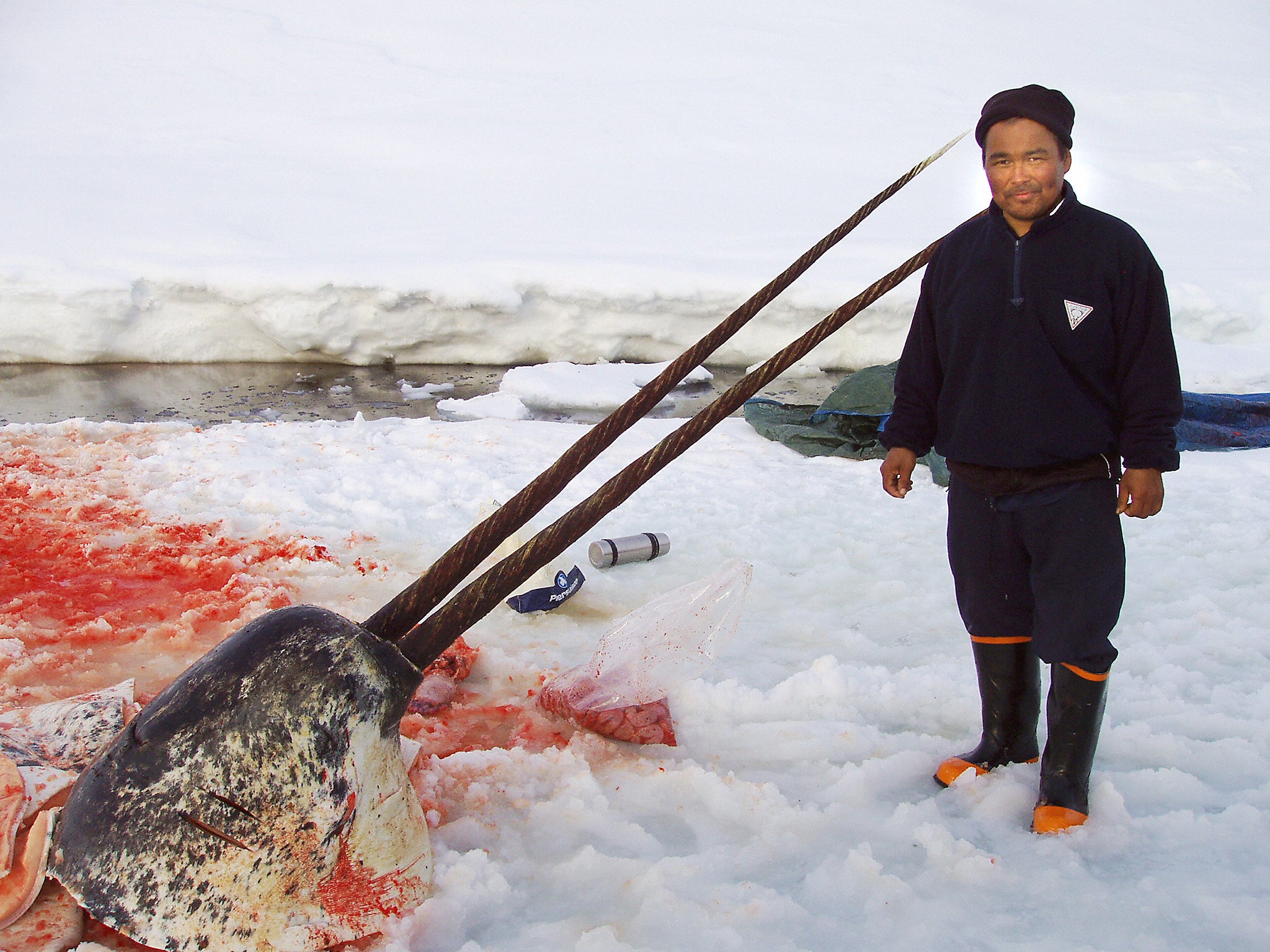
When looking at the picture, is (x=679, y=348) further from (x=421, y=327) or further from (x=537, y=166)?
(x=537, y=166)

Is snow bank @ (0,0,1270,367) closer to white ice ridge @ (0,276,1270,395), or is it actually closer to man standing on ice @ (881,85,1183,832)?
white ice ridge @ (0,276,1270,395)

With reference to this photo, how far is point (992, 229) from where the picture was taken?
175cm

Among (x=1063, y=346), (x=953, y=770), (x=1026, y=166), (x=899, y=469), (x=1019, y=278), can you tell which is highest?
Result: (x=1026, y=166)

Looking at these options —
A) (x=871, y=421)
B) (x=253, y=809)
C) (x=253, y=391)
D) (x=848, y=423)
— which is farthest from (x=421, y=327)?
(x=253, y=809)

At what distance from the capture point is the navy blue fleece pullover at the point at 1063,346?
1622 millimetres

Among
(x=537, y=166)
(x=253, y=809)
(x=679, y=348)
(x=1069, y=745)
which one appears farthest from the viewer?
(x=537, y=166)

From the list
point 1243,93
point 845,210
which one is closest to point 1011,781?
point 845,210

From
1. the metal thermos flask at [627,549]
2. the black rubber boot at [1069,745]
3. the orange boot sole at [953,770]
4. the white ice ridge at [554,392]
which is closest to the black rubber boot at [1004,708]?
the orange boot sole at [953,770]

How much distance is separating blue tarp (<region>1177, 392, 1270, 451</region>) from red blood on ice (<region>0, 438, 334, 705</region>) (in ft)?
13.8

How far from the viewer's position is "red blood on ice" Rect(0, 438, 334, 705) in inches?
93.9

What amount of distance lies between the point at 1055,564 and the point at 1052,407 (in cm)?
29

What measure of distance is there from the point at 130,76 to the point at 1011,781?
15793 mm

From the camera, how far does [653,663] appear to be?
7.24ft

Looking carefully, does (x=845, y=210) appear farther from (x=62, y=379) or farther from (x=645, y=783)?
(x=645, y=783)
